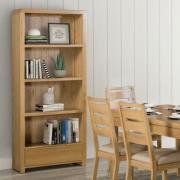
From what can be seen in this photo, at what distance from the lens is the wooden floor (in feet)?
18.9

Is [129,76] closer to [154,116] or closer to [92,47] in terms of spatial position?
[92,47]

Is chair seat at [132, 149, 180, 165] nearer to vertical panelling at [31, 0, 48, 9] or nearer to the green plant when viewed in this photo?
the green plant

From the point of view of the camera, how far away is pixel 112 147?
5258 millimetres

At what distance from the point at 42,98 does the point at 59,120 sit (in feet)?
1.07

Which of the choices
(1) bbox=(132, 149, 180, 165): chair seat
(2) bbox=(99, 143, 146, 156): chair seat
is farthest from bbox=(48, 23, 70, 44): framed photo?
(1) bbox=(132, 149, 180, 165): chair seat

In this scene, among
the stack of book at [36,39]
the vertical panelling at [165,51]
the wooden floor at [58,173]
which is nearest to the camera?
the wooden floor at [58,173]

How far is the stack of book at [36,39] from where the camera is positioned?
6.02m

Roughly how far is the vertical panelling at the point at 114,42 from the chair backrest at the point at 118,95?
60cm

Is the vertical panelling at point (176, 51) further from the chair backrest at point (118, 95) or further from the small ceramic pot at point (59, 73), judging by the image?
the small ceramic pot at point (59, 73)

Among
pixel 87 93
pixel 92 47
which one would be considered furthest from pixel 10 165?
pixel 92 47

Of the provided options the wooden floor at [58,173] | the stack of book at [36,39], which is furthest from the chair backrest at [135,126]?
the stack of book at [36,39]

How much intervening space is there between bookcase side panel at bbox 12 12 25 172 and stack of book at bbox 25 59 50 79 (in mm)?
115

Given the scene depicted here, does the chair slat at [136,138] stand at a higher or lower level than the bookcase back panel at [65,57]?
lower

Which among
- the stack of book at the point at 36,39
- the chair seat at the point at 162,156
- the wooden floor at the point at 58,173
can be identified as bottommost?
the wooden floor at the point at 58,173
